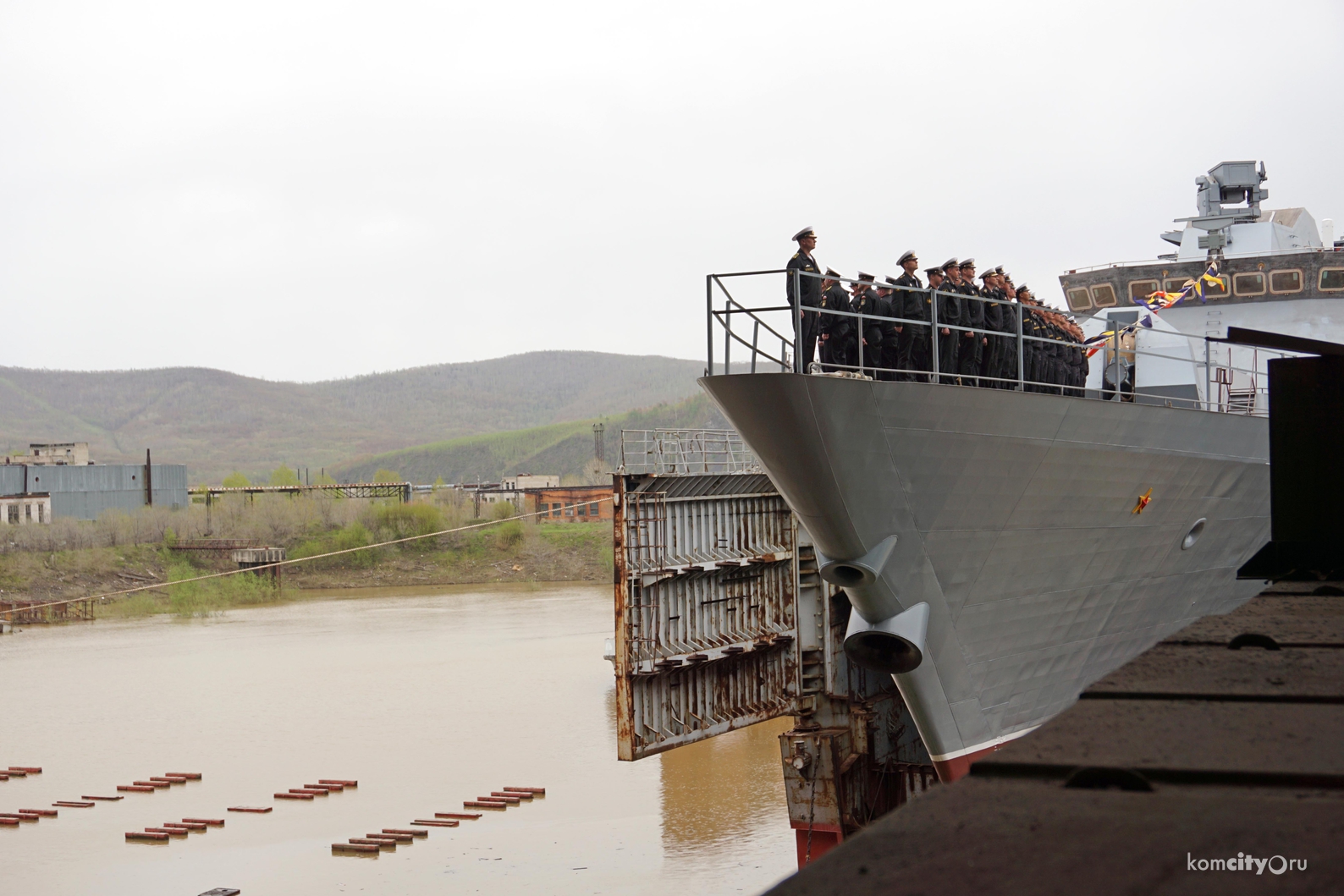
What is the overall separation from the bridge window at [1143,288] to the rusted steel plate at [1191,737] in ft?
46.0

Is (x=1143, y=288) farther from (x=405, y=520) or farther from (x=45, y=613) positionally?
(x=405, y=520)

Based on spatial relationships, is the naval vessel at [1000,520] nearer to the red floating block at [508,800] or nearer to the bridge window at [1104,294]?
the bridge window at [1104,294]

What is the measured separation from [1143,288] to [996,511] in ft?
21.3

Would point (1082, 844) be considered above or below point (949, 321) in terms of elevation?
Answer: below

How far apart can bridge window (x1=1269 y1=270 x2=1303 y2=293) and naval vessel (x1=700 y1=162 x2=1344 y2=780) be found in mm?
2135

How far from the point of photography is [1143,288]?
15008 millimetres

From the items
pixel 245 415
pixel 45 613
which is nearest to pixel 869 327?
pixel 45 613

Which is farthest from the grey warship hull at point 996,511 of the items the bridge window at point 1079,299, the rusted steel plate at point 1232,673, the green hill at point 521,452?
the green hill at point 521,452

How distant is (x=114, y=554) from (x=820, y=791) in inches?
1648

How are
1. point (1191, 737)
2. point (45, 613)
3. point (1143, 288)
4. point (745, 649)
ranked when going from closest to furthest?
point (1191, 737) → point (745, 649) → point (1143, 288) → point (45, 613)

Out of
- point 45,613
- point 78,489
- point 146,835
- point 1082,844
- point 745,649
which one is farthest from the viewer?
point 78,489

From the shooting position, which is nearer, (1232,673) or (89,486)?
(1232,673)

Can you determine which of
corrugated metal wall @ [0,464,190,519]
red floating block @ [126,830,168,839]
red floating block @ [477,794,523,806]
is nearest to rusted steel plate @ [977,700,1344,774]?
red floating block @ [477,794,523,806]

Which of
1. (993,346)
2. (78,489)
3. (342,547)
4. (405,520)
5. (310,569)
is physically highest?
(993,346)
